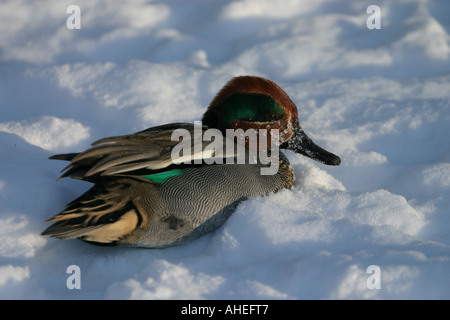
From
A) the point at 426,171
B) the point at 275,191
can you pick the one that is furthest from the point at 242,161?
the point at 426,171

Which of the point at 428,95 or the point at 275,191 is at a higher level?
the point at 428,95

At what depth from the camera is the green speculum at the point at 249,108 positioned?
3.56 metres

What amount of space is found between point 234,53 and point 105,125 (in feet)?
5.94

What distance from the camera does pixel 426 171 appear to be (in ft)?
13.4

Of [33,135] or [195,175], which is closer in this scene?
[195,175]

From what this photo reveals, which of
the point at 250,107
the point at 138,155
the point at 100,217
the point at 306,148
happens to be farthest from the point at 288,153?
the point at 100,217

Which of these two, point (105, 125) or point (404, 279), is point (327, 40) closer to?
point (105, 125)

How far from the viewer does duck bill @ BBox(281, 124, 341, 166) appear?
3.82 m

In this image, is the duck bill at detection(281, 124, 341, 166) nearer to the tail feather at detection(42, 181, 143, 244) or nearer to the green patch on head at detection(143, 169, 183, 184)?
the green patch on head at detection(143, 169, 183, 184)

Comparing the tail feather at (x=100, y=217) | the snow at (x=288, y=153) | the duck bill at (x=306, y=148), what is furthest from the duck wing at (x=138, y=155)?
the duck bill at (x=306, y=148)

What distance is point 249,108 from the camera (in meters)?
3.57

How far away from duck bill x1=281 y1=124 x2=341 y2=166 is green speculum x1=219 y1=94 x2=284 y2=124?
308 mm
